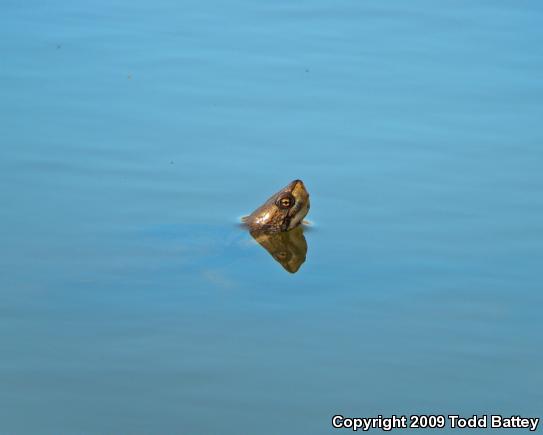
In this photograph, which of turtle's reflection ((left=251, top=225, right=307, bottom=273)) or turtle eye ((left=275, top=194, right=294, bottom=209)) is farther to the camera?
turtle eye ((left=275, top=194, right=294, bottom=209))

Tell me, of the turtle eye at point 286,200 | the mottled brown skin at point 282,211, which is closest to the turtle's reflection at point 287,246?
the mottled brown skin at point 282,211

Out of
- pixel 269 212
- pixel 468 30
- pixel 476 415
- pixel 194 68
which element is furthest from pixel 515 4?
pixel 476 415

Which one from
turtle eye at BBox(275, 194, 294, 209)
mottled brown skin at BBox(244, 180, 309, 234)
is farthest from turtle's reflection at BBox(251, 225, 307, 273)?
turtle eye at BBox(275, 194, 294, 209)

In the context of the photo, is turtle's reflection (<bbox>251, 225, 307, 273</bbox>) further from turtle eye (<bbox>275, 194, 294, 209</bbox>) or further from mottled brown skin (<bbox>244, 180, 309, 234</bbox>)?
turtle eye (<bbox>275, 194, 294, 209</bbox>)

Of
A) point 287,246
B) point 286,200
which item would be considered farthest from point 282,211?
point 287,246

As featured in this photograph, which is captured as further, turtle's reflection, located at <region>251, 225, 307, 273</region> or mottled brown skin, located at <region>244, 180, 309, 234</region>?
mottled brown skin, located at <region>244, 180, 309, 234</region>

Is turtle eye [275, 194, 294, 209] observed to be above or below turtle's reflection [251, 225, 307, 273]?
above

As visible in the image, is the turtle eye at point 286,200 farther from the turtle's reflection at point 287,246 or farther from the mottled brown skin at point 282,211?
the turtle's reflection at point 287,246
